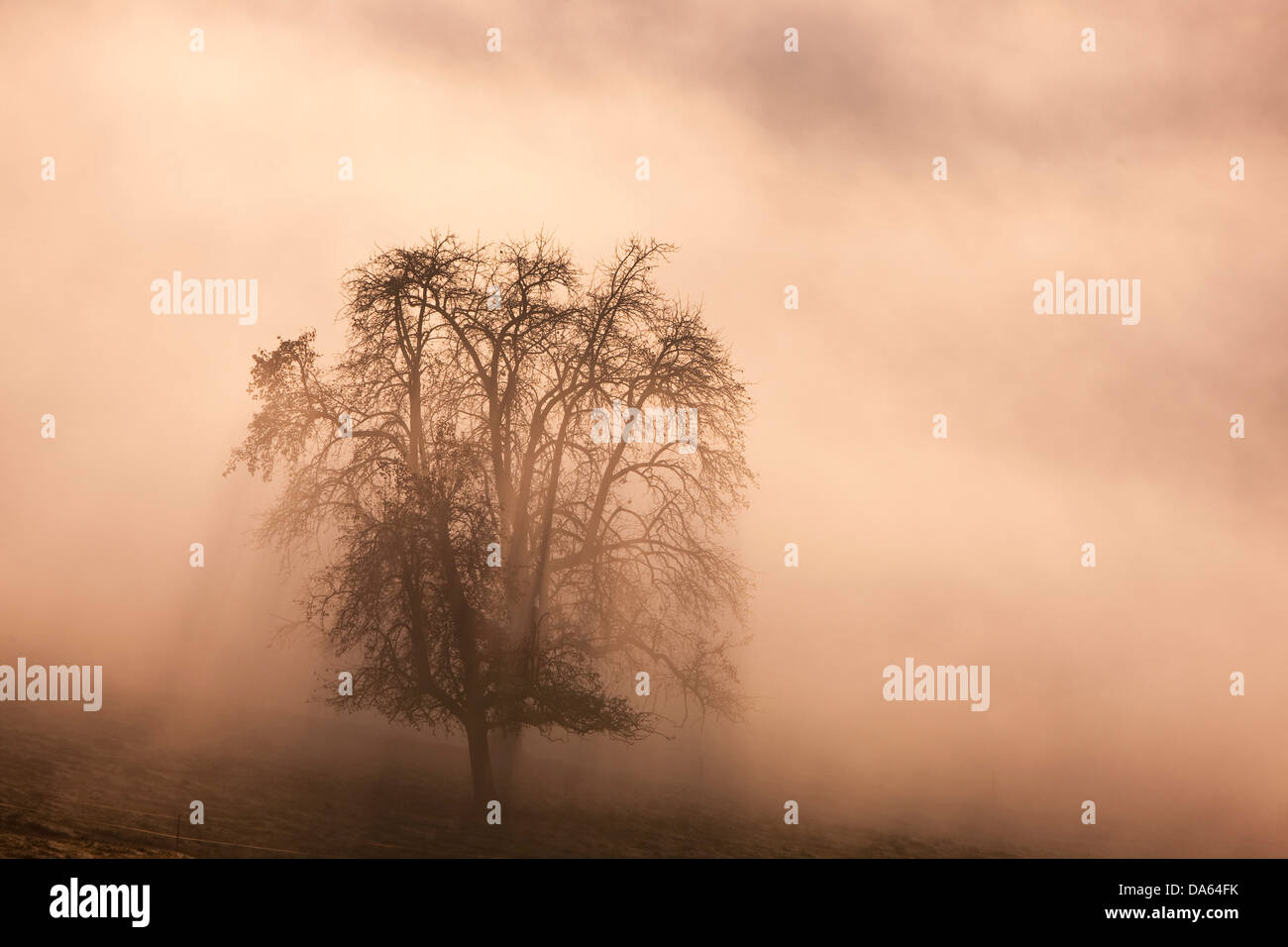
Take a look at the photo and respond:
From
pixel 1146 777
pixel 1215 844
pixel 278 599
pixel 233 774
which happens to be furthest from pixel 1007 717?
pixel 233 774

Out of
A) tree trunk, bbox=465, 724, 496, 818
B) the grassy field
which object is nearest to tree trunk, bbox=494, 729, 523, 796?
the grassy field

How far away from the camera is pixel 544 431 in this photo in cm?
2827

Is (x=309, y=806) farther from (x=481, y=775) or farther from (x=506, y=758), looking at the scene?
(x=506, y=758)

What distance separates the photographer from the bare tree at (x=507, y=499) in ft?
78.3

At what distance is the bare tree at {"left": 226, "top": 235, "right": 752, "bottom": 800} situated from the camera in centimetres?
2386

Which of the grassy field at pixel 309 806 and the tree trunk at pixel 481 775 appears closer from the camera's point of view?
the grassy field at pixel 309 806

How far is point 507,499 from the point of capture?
27.6m

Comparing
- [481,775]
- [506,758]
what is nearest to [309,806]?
[481,775]

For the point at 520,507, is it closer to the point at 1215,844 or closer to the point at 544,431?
the point at 544,431

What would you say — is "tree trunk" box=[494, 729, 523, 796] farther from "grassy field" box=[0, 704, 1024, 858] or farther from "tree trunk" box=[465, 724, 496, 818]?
"tree trunk" box=[465, 724, 496, 818]

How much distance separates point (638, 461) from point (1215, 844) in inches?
951

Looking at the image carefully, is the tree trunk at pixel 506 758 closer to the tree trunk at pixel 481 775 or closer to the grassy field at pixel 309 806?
the grassy field at pixel 309 806

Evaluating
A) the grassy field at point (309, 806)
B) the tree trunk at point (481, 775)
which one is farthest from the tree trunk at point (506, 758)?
the tree trunk at point (481, 775)

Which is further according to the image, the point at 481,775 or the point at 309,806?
the point at 481,775
